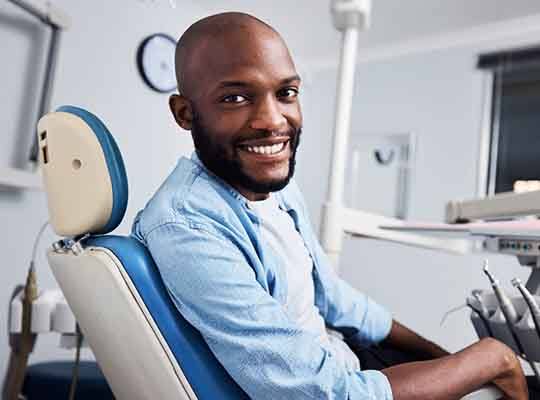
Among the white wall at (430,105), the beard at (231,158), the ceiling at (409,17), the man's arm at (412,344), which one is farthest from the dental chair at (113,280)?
the white wall at (430,105)

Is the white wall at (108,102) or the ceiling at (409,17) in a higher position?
the ceiling at (409,17)

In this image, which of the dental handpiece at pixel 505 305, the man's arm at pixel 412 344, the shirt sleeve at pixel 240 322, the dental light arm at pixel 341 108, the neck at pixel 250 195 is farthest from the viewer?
the dental light arm at pixel 341 108

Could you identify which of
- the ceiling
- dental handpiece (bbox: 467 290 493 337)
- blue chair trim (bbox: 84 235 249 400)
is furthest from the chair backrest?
the ceiling

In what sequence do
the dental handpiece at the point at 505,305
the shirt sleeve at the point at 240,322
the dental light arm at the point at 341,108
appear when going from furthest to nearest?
the dental light arm at the point at 341,108
the dental handpiece at the point at 505,305
the shirt sleeve at the point at 240,322

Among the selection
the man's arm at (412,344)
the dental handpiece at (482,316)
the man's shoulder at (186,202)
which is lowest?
the man's arm at (412,344)

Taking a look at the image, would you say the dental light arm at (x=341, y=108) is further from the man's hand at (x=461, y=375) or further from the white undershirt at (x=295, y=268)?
the man's hand at (x=461, y=375)

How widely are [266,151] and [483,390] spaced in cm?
46

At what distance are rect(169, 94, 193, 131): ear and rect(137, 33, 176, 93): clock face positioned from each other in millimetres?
139

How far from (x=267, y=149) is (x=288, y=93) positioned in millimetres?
84

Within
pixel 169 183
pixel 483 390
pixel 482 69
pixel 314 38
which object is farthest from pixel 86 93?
pixel 482 69

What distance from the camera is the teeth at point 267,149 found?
0.65m

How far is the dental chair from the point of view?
0.59 metres

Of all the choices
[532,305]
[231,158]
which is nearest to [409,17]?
[532,305]

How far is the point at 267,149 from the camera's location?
657 mm
